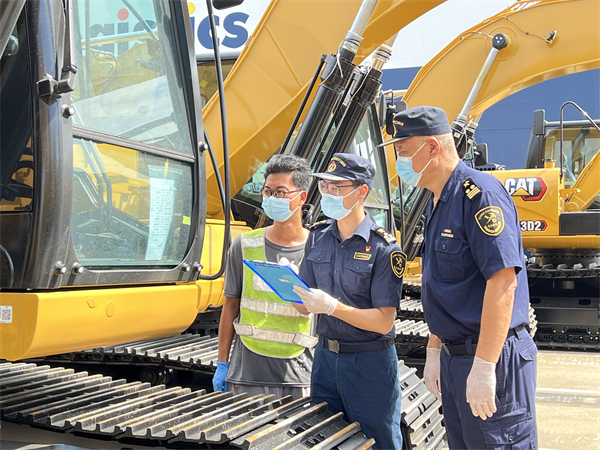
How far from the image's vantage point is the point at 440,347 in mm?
2650

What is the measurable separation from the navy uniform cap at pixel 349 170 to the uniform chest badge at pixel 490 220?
0.67 meters

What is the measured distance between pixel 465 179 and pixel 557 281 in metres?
8.74

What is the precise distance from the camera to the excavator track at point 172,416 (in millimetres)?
2346

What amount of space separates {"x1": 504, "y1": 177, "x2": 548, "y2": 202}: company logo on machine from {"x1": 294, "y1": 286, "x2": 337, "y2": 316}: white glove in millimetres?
7944

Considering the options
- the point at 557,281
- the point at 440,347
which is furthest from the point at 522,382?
the point at 557,281

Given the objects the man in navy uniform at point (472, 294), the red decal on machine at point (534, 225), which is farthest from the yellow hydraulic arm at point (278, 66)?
the red decal on machine at point (534, 225)

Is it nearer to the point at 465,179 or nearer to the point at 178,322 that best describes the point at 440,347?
the point at 465,179

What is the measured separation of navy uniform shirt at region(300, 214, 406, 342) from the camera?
261 cm

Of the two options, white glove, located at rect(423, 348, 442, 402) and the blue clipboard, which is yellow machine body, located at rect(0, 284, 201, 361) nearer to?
the blue clipboard

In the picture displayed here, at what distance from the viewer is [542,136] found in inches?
435

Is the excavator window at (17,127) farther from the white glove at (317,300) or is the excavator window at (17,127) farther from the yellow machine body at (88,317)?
the white glove at (317,300)

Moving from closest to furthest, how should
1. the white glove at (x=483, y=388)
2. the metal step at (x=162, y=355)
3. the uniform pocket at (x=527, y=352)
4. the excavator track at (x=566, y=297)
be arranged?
the white glove at (x=483, y=388)
the uniform pocket at (x=527, y=352)
the metal step at (x=162, y=355)
the excavator track at (x=566, y=297)

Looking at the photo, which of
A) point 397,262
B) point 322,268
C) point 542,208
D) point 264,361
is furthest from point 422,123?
point 542,208

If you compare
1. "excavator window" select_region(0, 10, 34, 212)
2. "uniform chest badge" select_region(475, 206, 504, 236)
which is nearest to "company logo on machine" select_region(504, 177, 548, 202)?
"uniform chest badge" select_region(475, 206, 504, 236)
